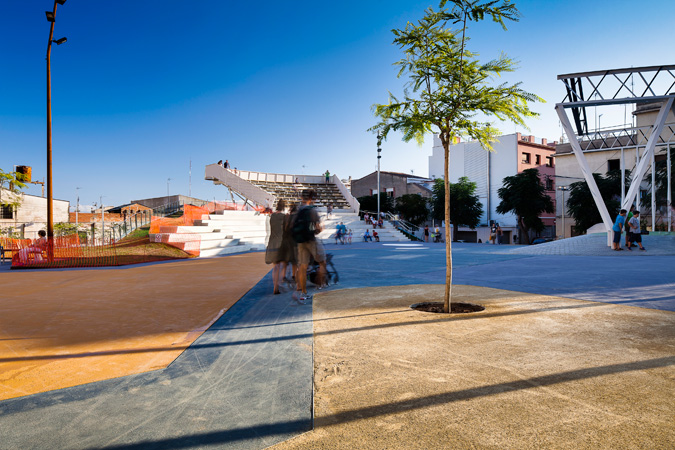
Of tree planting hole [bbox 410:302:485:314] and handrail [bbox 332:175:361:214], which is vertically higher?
handrail [bbox 332:175:361:214]

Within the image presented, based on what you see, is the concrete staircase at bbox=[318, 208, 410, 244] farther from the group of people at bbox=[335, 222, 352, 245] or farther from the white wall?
the white wall

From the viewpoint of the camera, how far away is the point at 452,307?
5797mm

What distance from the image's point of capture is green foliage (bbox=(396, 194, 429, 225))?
48.5 m

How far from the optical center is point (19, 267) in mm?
13516

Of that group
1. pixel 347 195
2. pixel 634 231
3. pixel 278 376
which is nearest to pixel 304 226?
pixel 278 376

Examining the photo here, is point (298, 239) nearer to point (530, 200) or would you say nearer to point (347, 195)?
point (347, 195)

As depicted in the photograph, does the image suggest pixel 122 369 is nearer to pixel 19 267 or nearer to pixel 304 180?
pixel 19 267

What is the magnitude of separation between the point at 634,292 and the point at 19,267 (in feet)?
56.8

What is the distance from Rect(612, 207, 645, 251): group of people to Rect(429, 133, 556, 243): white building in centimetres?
3292

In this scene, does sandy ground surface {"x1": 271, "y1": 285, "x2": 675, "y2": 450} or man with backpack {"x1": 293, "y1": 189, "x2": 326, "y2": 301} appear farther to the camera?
man with backpack {"x1": 293, "y1": 189, "x2": 326, "y2": 301}

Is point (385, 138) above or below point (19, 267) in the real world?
above

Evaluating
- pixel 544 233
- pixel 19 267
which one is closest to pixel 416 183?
pixel 544 233

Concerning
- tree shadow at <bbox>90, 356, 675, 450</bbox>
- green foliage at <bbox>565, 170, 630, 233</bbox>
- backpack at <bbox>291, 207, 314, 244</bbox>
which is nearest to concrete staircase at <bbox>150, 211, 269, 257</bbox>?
backpack at <bbox>291, 207, 314, 244</bbox>

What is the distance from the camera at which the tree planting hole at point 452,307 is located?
18.3ft
